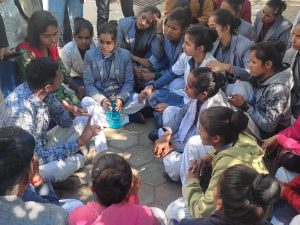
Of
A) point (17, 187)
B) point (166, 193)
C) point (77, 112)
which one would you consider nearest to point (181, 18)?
point (77, 112)

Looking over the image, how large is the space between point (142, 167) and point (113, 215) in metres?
1.85

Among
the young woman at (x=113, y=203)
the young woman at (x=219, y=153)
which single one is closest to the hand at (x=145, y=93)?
the young woman at (x=219, y=153)

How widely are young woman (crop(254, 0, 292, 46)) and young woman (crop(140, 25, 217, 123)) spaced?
1141mm

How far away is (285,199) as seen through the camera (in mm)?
3137

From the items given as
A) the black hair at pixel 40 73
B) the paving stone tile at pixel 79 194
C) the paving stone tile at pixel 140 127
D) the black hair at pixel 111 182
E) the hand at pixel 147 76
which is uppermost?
the black hair at pixel 40 73

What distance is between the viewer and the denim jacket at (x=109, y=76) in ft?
15.6

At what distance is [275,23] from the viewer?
532 centimetres

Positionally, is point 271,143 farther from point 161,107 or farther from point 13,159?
point 13,159

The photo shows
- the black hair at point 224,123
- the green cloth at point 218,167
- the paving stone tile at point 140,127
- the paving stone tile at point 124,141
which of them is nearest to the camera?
the green cloth at point 218,167

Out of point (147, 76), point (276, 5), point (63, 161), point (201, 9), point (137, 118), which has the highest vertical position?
point (276, 5)

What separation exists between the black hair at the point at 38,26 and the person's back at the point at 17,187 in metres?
2.25

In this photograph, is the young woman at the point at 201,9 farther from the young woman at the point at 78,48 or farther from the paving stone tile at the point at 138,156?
the paving stone tile at the point at 138,156

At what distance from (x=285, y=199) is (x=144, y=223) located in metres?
1.32

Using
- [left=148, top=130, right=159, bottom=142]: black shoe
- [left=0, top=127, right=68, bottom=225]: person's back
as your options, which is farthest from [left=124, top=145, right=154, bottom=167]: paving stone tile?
[left=0, top=127, right=68, bottom=225]: person's back
